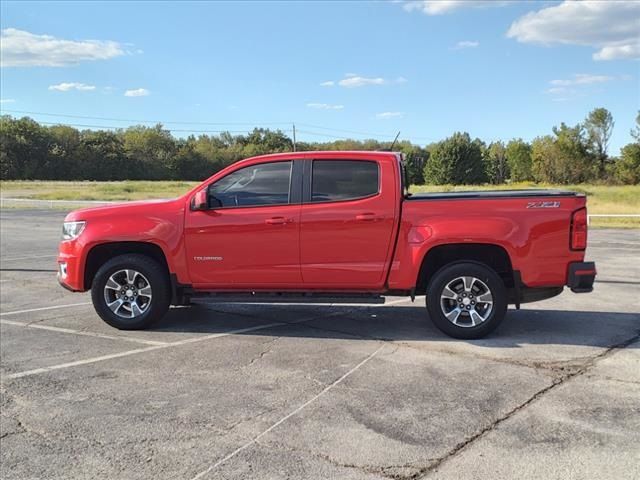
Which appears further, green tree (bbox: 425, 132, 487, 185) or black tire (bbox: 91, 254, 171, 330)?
green tree (bbox: 425, 132, 487, 185)

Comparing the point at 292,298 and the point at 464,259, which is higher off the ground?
the point at 464,259

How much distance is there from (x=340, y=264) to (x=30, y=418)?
3.23 metres

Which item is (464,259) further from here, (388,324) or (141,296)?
(141,296)

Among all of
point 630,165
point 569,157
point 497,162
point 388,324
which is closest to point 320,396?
point 388,324

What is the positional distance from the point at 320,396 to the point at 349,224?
2151 millimetres

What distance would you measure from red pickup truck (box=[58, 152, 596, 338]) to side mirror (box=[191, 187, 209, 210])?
0.01m

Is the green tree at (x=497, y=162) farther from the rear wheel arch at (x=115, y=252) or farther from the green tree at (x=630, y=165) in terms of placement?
the rear wheel arch at (x=115, y=252)

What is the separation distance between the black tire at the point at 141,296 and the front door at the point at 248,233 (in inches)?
14.9

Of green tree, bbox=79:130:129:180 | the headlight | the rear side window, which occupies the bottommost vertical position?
the headlight

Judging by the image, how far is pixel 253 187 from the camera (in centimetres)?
656

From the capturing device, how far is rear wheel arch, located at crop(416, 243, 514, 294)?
6258 millimetres

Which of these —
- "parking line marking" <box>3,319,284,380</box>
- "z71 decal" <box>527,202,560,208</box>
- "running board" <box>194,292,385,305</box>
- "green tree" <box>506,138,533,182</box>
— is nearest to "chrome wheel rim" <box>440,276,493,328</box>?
"running board" <box>194,292,385,305</box>

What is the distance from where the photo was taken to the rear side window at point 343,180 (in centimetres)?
636

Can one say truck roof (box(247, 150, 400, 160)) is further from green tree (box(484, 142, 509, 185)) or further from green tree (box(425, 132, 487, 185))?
green tree (box(484, 142, 509, 185))
